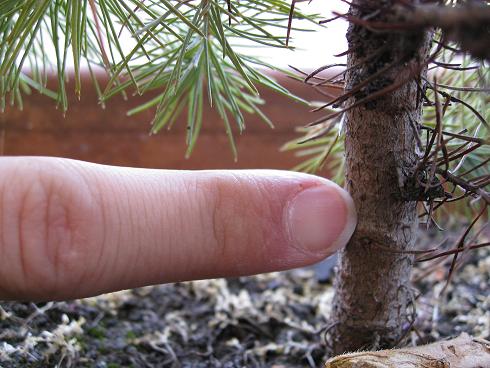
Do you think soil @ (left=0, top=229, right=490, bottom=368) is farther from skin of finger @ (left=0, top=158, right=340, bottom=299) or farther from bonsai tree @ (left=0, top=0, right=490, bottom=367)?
skin of finger @ (left=0, top=158, right=340, bottom=299)

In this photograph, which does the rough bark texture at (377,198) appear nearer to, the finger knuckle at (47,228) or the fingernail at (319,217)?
the fingernail at (319,217)

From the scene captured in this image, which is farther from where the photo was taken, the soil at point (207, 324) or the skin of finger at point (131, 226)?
the soil at point (207, 324)

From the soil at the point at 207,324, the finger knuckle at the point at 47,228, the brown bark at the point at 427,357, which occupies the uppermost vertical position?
the finger knuckle at the point at 47,228

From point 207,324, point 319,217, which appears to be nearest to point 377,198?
point 319,217

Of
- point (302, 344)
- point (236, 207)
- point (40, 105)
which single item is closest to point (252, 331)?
point (302, 344)

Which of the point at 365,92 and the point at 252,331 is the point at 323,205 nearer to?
the point at 365,92

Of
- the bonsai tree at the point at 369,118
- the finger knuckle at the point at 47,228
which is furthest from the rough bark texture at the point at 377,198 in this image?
the finger knuckle at the point at 47,228

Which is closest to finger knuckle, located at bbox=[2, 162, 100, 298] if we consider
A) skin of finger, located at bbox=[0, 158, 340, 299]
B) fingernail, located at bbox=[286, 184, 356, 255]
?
skin of finger, located at bbox=[0, 158, 340, 299]

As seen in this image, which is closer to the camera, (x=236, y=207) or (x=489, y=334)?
(x=236, y=207)
